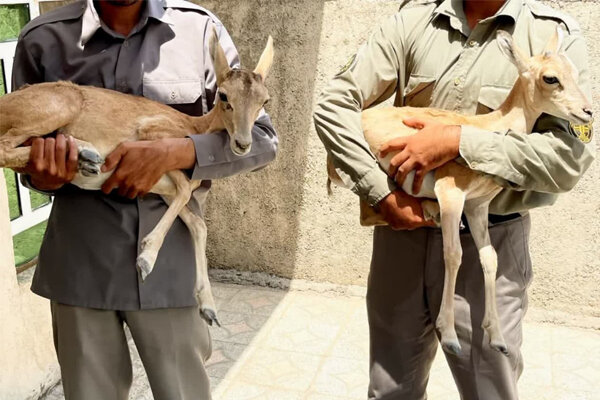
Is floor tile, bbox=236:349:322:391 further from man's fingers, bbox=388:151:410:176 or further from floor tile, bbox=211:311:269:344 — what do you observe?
man's fingers, bbox=388:151:410:176

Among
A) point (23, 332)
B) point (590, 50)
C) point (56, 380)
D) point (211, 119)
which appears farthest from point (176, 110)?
point (590, 50)

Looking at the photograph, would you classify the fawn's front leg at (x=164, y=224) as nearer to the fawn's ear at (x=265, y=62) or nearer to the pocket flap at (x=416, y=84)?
the fawn's ear at (x=265, y=62)

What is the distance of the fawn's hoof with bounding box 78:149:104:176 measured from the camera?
2191mm

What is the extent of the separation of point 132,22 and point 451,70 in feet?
3.86

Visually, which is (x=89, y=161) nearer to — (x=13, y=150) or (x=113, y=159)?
(x=113, y=159)

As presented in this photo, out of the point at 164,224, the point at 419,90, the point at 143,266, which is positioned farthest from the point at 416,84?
the point at 143,266

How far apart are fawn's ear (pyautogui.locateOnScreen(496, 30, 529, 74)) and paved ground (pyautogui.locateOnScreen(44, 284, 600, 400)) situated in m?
2.88

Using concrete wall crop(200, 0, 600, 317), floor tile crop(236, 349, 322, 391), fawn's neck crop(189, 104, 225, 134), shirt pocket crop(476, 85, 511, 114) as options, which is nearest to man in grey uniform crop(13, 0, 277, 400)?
fawn's neck crop(189, 104, 225, 134)

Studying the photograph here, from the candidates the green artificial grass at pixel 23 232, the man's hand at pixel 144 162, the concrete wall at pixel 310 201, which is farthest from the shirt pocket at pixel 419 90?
the concrete wall at pixel 310 201

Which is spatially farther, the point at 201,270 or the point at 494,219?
the point at 494,219

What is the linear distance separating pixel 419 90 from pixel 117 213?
1218 millimetres

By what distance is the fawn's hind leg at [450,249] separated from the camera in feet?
7.73

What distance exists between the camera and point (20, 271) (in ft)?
14.9

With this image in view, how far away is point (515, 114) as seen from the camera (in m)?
2.44
